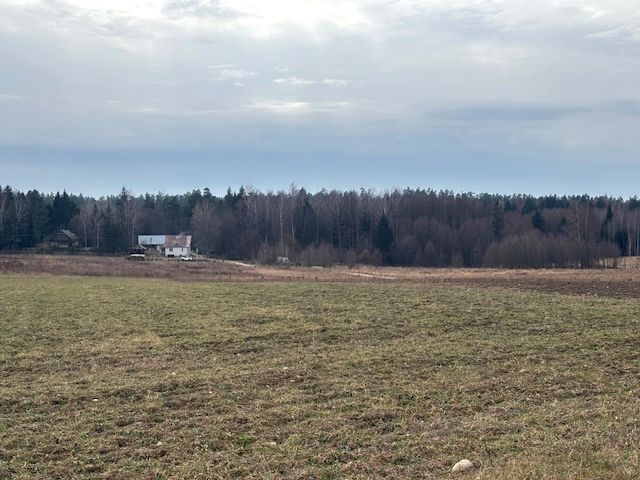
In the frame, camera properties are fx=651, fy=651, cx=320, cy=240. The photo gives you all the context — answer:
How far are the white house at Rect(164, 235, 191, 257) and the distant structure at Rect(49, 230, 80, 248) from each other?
15.0 meters

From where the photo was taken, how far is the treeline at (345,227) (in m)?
94.1

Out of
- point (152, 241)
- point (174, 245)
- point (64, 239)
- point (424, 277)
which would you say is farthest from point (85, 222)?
point (424, 277)

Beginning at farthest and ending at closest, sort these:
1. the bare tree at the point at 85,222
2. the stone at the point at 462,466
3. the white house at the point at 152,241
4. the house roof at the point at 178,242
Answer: the white house at the point at 152,241, the bare tree at the point at 85,222, the house roof at the point at 178,242, the stone at the point at 462,466

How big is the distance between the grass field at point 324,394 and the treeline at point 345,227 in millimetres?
66104

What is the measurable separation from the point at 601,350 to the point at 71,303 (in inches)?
850

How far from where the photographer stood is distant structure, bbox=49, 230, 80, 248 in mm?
107306

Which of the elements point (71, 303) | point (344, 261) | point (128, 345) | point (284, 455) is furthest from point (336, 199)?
point (284, 455)

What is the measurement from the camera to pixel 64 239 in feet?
356

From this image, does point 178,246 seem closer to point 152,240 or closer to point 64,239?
point 152,240

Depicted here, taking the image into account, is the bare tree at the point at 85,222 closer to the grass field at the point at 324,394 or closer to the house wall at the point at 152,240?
the house wall at the point at 152,240

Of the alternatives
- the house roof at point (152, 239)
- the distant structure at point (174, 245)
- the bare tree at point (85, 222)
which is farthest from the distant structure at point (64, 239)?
the distant structure at point (174, 245)

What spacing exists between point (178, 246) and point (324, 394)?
96.5m

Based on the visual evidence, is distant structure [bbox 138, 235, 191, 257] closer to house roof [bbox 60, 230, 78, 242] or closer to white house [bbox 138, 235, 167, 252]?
white house [bbox 138, 235, 167, 252]

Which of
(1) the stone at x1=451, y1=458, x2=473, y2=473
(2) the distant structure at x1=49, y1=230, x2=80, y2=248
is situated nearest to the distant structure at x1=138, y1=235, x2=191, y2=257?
(2) the distant structure at x1=49, y1=230, x2=80, y2=248
